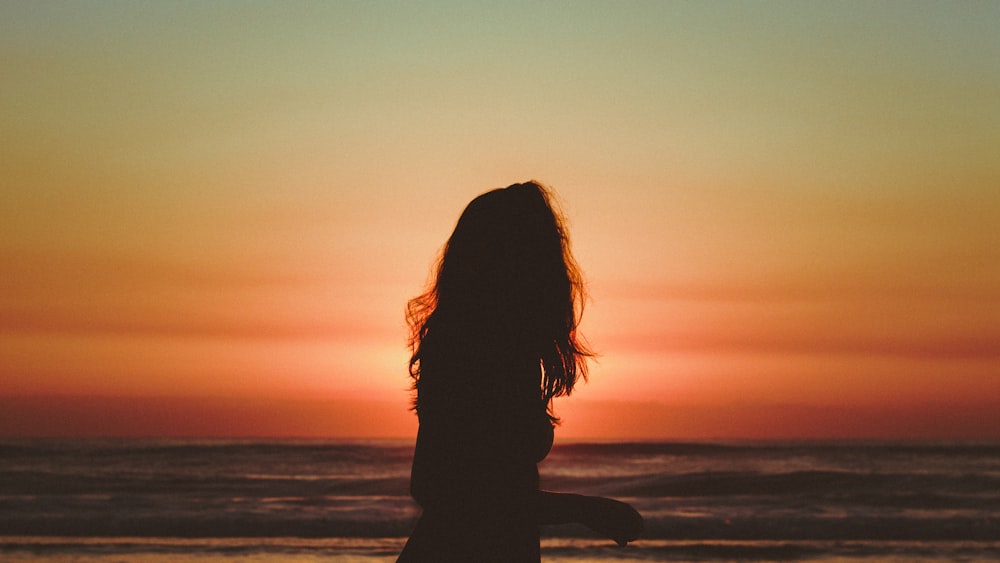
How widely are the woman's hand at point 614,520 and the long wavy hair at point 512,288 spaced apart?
270 mm

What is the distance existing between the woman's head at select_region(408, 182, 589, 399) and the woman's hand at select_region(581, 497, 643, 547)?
0.29 m

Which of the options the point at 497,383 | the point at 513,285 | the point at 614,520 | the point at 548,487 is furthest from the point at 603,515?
the point at 548,487

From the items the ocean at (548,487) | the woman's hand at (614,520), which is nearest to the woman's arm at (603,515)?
the woman's hand at (614,520)

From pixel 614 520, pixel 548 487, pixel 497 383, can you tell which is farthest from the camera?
pixel 548 487

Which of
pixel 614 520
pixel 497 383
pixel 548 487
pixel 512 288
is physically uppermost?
pixel 512 288

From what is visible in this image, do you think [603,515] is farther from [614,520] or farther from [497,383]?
[497,383]

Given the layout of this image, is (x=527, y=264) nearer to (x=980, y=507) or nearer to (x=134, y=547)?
(x=134, y=547)

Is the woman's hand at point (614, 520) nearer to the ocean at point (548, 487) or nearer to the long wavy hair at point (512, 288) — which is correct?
the long wavy hair at point (512, 288)

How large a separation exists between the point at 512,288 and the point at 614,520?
0.47m


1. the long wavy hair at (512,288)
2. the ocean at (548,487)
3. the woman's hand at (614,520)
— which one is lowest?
the ocean at (548,487)

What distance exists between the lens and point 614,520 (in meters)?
1.82

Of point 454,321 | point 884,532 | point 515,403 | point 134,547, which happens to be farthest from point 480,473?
point 884,532

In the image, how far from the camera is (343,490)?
22562mm

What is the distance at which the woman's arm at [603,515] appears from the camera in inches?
71.7
